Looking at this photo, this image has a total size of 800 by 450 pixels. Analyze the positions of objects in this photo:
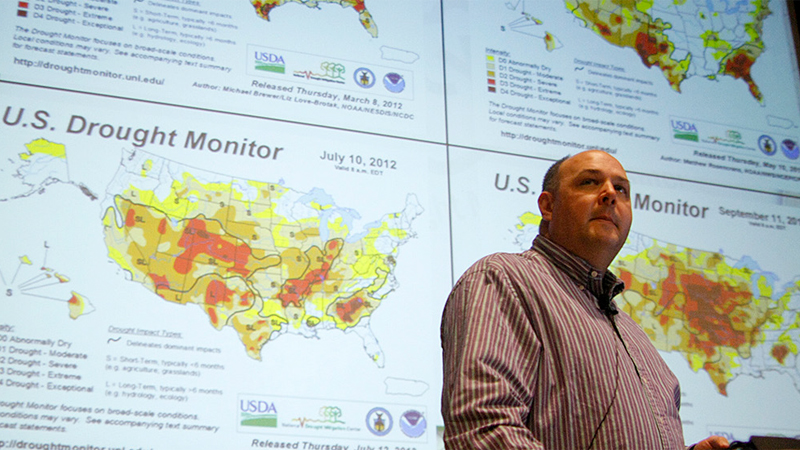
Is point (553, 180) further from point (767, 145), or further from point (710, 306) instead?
point (767, 145)

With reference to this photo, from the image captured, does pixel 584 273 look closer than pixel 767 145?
Yes

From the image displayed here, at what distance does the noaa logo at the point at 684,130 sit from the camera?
3481mm

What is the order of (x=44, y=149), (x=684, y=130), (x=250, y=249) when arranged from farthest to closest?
(x=684, y=130)
(x=250, y=249)
(x=44, y=149)

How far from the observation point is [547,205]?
1.77m

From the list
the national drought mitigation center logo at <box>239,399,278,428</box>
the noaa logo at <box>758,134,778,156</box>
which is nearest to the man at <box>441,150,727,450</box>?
the national drought mitigation center logo at <box>239,399,278,428</box>

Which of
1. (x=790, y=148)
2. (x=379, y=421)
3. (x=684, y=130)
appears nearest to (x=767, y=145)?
(x=790, y=148)

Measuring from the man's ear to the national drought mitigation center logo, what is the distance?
1.13 meters

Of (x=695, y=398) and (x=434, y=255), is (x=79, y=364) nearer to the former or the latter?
(x=434, y=255)

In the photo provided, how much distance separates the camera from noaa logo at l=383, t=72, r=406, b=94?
3076 millimetres

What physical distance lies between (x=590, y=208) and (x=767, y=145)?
2285mm

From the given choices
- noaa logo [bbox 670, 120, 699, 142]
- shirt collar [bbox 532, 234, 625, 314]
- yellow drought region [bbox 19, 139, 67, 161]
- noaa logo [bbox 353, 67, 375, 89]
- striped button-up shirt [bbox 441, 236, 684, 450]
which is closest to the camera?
striped button-up shirt [bbox 441, 236, 684, 450]

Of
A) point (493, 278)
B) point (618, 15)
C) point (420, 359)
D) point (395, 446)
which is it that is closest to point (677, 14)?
point (618, 15)

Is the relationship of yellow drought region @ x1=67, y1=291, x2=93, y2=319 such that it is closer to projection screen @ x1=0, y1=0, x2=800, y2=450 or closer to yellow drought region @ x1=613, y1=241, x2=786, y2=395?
projection screen @ x1=0, y1=0, x2=800, y2=450

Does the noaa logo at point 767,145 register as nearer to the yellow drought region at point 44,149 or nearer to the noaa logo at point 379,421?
the noaa logo at point 379,421
